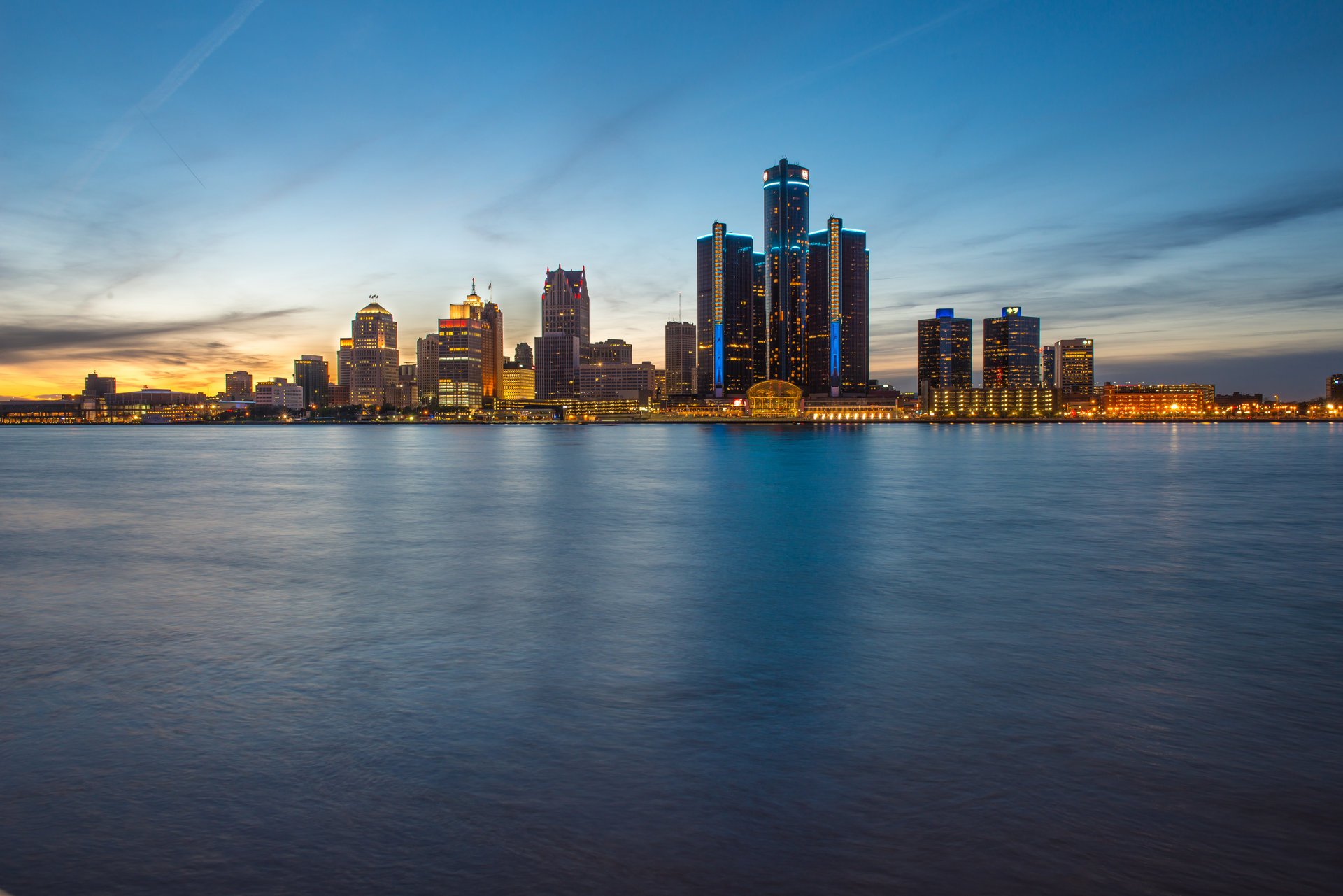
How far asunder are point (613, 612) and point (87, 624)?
11.4 meters

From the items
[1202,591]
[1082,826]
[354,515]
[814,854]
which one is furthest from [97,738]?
[354,515]

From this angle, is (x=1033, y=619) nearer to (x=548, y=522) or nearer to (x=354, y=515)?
(x=548, y=522)

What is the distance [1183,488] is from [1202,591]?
37583mm

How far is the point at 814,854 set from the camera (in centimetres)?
742

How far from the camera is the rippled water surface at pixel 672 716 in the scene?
7391mm

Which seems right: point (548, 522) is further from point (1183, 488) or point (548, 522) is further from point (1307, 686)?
point (1183, 488)

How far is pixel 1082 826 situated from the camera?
7934mm

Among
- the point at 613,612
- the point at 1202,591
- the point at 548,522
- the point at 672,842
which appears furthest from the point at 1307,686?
the point at 548,522

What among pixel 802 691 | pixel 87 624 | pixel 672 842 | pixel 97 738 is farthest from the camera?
pixel 87 624

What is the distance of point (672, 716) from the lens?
36.8 feet

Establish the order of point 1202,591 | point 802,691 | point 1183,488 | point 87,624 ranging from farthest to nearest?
point 1183,488 → point 1202,591 → point 87,624 → point 802,691

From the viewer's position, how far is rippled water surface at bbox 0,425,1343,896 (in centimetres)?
739

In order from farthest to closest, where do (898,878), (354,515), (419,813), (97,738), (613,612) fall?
1. (354,515)
2. (613,612)
3. (97,738)
4. (419,813)
5. (898,878)

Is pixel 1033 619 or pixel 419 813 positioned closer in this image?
pixel 419 813
